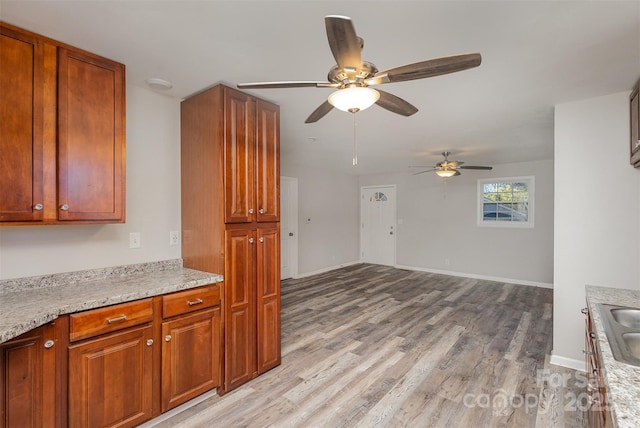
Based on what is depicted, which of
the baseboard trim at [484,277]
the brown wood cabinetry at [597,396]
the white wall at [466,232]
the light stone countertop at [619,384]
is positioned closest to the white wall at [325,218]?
the white wall at [466,232]

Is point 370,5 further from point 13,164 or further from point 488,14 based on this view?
point 13,164

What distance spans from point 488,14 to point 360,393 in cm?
255

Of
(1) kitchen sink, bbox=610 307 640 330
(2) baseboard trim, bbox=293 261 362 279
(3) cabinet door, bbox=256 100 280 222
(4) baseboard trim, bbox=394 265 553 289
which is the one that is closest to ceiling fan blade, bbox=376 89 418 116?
(3) cabinet door, bbox=256 100 280 222

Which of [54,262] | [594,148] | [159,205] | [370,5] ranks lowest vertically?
[54,262]

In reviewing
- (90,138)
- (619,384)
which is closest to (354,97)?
(619,384)

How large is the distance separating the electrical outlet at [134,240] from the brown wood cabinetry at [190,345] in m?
0.66

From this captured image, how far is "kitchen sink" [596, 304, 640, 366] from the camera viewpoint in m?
1.19

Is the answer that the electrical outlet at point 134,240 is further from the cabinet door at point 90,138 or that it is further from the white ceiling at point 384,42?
the white ceiling at point 384,42

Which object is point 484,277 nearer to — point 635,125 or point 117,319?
point 635,125

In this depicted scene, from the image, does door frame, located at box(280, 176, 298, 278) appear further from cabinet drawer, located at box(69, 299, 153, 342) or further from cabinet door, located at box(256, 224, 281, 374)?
cabinet drawer, located at box(69, 299, 153, 342)

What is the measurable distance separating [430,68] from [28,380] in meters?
2.40

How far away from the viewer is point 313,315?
4.00 meters

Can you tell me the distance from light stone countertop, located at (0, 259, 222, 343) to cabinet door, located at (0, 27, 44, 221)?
47 cm

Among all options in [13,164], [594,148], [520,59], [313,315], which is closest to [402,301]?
[313,315]
